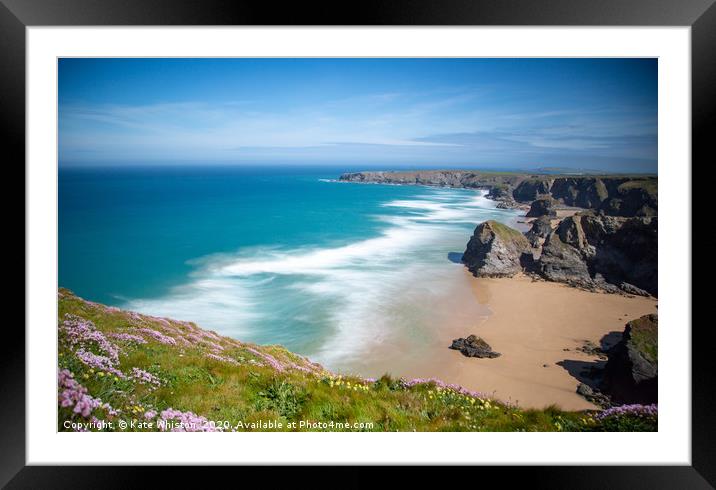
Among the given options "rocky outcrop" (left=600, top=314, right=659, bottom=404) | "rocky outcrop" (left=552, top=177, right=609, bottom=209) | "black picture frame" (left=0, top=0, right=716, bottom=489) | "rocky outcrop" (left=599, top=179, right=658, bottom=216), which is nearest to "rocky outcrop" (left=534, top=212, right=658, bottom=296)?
"rocky outcrop" (left=599, top=179, right=658, bottom=216)

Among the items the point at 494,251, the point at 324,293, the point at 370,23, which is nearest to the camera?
the point at 370,23

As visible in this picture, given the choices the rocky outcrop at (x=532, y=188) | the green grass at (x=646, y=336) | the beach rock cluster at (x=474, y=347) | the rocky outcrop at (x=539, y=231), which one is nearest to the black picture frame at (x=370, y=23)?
the green grass at (x=646, y=336)

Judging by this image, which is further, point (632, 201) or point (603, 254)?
point (603, 254)

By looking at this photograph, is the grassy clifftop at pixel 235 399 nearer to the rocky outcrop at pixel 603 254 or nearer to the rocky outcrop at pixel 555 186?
the rocky outcrop at pixel 603 254

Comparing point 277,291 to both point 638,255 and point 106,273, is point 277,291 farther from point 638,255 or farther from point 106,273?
point 638,255

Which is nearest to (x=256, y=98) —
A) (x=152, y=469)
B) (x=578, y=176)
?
(x=152, y=469)

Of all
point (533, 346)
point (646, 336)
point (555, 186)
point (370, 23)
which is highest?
point (370, 23)

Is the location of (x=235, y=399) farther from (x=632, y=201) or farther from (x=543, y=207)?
(x=543, y=207)

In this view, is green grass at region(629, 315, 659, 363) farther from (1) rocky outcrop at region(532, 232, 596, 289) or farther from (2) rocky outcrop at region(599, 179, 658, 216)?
(1) rocky outcrop at region(532, 232, 596, 289)

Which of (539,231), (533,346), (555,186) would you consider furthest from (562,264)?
(533,346)
